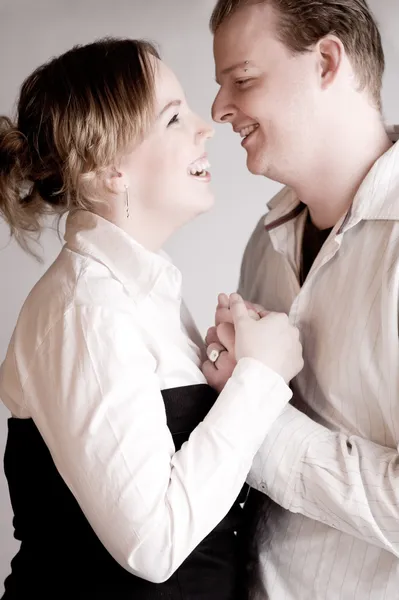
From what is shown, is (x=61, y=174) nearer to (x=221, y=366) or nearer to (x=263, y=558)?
(x=221, y=366)

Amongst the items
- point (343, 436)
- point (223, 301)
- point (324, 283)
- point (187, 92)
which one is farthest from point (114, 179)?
point (187, 92)

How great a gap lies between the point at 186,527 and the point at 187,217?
2.05 feet

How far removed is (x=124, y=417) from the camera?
4.41ft

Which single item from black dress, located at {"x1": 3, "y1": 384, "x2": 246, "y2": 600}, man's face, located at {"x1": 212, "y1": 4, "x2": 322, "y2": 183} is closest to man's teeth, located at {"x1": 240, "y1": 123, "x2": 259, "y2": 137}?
man's face, located at {"x1": 212, "y1": 4, "x2": 322, "y2": 183}

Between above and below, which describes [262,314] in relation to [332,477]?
above

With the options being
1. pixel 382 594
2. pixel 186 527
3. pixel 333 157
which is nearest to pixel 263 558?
pixel 382 594

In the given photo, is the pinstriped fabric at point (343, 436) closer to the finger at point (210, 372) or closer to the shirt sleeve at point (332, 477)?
the shirt sleeve at point (332, 477)

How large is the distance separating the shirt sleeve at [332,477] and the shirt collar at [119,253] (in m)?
0.36

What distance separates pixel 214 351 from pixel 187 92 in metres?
1.34

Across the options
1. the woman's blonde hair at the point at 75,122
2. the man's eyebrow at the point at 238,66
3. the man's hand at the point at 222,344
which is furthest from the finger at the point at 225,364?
the man's eyebrow at the point at 238,66

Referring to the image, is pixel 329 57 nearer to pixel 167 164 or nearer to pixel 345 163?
pixel 345 163

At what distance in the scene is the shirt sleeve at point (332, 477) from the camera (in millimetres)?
1433

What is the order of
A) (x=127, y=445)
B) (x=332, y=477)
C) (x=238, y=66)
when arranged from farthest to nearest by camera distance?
(x=238, y=66)
(x=332, y=477)
(x=127, y=445)

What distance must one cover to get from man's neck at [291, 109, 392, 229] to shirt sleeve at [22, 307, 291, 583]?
0.55 meters
